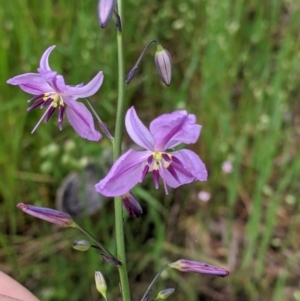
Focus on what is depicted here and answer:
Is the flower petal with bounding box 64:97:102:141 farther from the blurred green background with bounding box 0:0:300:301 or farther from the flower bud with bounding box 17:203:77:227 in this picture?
the blurred green background with bounding box 0:0:300:301

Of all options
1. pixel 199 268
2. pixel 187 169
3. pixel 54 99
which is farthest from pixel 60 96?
pixel 199 268

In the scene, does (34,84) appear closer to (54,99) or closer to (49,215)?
(54,99)

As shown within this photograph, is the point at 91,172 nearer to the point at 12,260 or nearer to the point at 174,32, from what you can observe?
the point at 12,260

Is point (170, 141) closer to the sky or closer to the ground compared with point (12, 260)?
closer to the sky

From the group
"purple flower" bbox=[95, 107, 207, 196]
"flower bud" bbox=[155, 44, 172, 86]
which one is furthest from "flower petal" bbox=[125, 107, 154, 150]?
"flower bud" bbox=[155, 44, 172, 86]

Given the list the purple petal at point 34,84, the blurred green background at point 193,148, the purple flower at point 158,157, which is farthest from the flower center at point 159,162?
the blurred green background at point 193,148

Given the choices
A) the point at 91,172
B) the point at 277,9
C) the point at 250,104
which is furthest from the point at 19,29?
the point at 277,9
